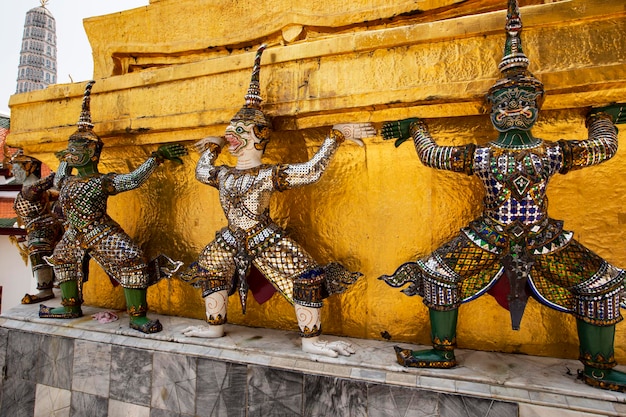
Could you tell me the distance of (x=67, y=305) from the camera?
3127 millimetres

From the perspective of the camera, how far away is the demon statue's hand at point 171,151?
305 cm

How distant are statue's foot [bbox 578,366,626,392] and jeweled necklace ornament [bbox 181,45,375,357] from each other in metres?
1.21

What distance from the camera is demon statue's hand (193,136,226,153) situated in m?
2.84

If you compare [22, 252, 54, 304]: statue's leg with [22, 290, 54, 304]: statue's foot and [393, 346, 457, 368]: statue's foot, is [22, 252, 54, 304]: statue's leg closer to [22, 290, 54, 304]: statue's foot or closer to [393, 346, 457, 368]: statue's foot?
[22, 290, 54, 304]: statue's foot

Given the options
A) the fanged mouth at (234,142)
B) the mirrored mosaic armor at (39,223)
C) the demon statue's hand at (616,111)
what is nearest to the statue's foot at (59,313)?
the mirrored mosaic armor at (39,223)

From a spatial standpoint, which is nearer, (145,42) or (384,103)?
(384,103)

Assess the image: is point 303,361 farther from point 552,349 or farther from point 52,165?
point 52,165

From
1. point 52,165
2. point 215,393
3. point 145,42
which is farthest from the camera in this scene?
point 52,165

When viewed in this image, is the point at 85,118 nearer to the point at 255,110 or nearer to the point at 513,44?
the point at 255,110

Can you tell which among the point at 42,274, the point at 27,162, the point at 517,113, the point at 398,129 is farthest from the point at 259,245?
the point at 27,162

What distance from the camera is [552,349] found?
2.27 meters

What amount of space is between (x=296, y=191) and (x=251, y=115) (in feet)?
2.10

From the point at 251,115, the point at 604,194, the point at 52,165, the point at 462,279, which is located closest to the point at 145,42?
the point at 52,165

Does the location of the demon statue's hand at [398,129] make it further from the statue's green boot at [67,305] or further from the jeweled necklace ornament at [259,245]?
the statue's green boot at [67,305]
